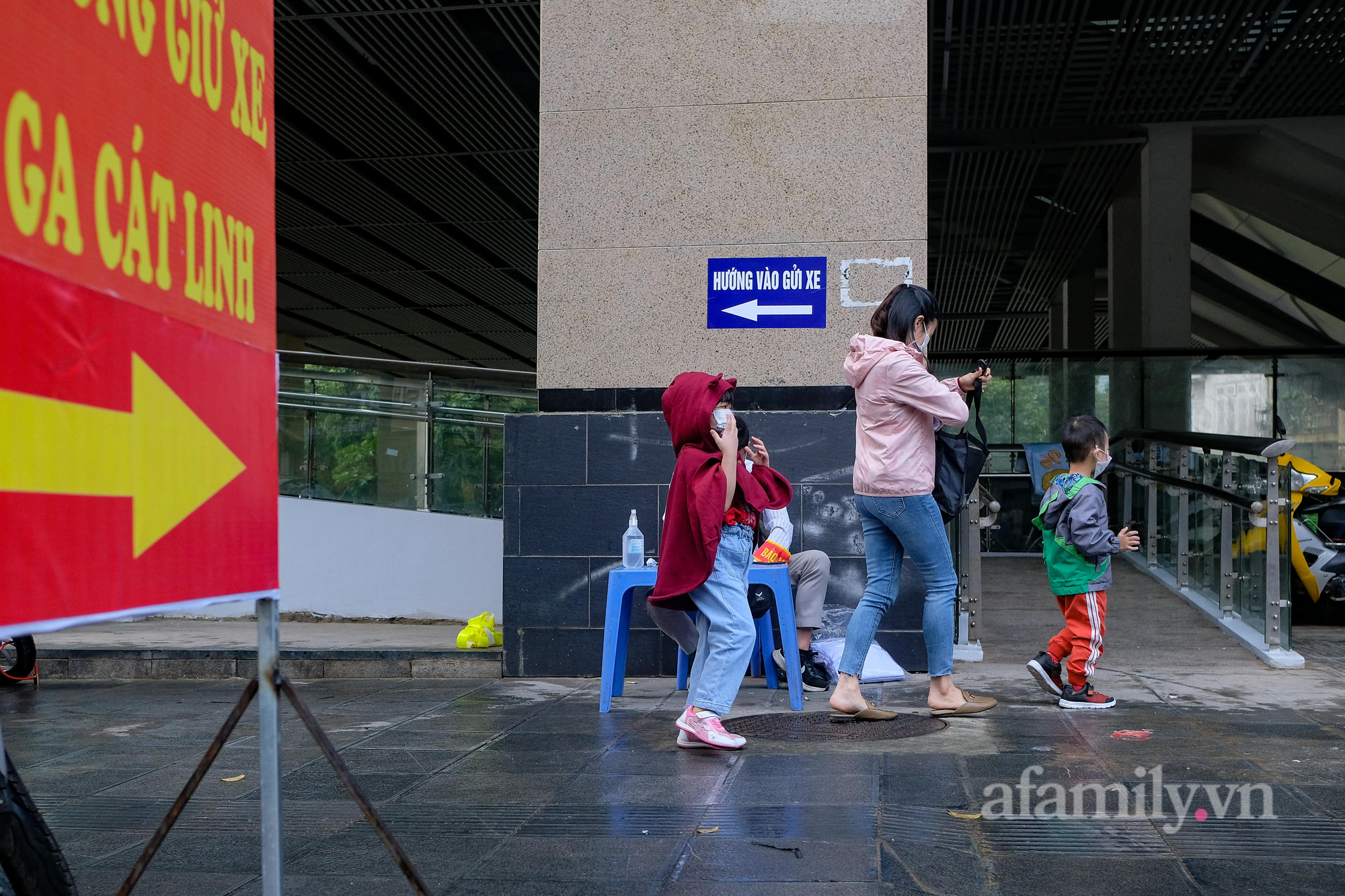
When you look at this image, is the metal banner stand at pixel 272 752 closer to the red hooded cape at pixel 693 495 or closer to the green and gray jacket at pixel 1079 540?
the red hooded cape at pixel 693 495

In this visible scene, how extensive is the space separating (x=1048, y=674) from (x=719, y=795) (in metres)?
2.19

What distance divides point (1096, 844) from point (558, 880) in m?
1.43

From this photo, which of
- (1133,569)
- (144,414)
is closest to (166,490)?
(144,414)

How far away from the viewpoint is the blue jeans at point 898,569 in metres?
5.13

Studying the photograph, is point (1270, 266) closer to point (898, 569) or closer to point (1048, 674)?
point (1048, 674)

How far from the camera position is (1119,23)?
11.7m

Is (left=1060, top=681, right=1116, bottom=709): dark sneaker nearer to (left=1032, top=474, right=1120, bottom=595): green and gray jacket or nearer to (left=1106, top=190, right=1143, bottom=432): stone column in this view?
(left=1032, top=474, right=1120, bottom=595): green and gray jacket

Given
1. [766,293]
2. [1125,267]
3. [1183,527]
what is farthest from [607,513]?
[1125,267]

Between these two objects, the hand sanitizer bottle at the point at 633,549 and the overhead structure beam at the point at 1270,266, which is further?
the overhead structure beam at the point at 1270,266

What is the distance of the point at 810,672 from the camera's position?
A: 6.20 metres

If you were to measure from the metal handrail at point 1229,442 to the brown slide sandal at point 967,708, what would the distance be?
248 cm

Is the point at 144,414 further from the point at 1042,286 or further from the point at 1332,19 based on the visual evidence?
the point at 1042,286

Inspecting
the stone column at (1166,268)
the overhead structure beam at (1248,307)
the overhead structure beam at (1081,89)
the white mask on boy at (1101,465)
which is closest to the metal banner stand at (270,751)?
the white mask on boy at (1101,465)

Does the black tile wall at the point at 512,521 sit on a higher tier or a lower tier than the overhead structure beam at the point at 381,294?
lower
